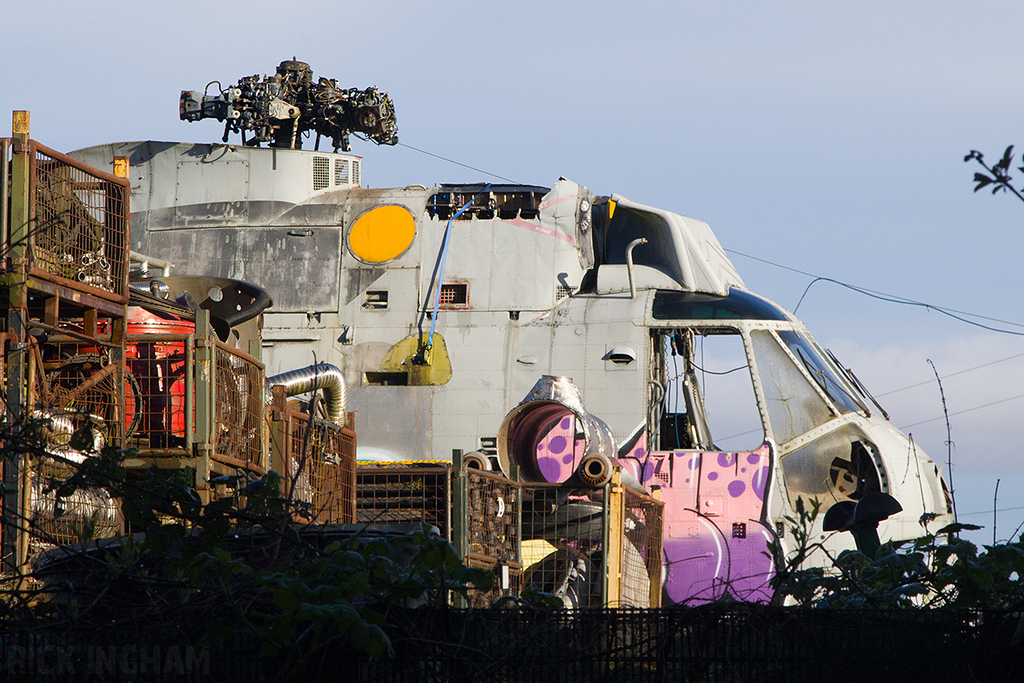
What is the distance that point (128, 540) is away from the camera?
496 centimetres

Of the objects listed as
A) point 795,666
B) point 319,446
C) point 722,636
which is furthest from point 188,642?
point 319,446

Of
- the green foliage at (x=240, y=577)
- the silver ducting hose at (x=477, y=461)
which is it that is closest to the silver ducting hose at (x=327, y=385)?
the silver ducting hose at (x=477, y=461)

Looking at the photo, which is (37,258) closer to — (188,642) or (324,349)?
(188,642)

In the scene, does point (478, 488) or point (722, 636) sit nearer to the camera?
point (722, 636)

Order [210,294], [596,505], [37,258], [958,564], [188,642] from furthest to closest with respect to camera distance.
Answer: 1. [210,294]
2. [596,505]
3. [37,258]
4. [958,564]
5. [188,642]

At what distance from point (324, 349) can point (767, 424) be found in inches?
214

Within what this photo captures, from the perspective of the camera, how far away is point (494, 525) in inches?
431

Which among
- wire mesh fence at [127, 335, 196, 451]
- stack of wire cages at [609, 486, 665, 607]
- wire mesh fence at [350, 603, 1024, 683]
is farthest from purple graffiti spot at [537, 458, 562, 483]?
wire mesh fence at [350, 603, 1024, 683]

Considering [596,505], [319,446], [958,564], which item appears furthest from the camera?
[596,505]

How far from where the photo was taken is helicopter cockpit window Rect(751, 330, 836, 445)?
13812 mm

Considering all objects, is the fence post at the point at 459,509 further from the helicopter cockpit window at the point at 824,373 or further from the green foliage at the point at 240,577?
the helicopter cockpit window at the point at 824,373

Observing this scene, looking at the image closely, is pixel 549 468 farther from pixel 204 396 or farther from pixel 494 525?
pixel 204 396

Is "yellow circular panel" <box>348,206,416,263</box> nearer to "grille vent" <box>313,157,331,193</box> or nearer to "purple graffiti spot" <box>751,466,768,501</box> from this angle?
"grille vent" <box>313,157,331,193</box>

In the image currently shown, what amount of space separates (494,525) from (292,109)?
27.6 ft
